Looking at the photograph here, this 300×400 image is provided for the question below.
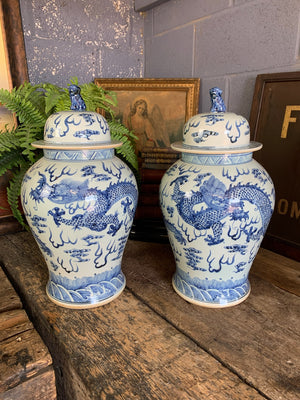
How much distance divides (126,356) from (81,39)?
118 cm

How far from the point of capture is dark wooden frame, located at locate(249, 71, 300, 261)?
0.94 meters

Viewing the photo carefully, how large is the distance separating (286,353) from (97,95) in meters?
0.88

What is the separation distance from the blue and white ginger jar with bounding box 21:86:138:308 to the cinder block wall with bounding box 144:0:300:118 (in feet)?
1.92

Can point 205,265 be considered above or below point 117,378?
above

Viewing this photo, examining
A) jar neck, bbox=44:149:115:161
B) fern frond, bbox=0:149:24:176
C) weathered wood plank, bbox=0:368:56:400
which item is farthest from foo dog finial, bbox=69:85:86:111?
weathered wood plank, bbox=0:368:56:400

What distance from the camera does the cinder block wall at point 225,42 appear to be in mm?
935

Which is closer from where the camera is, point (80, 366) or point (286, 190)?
point (80, 366)

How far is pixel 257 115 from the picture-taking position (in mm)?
988

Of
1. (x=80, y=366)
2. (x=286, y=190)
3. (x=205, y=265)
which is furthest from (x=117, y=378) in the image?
(x=286, y=190)

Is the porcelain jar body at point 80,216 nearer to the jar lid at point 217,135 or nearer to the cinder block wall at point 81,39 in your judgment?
the jar lid at point 217,135

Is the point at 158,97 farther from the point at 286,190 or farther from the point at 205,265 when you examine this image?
the point at 205,265

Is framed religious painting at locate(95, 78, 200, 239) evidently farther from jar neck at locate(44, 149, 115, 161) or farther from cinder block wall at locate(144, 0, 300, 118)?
jar neck at locate(44, 149, 115, 161)

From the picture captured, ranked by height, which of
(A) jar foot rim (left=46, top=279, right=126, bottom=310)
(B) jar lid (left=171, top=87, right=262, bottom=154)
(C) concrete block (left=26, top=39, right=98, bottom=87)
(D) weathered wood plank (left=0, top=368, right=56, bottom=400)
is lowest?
(D) weathered wood plank (left=0, top=368, right=56, bottom=400)

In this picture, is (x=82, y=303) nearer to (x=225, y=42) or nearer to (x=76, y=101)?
(x=76, y=101)
